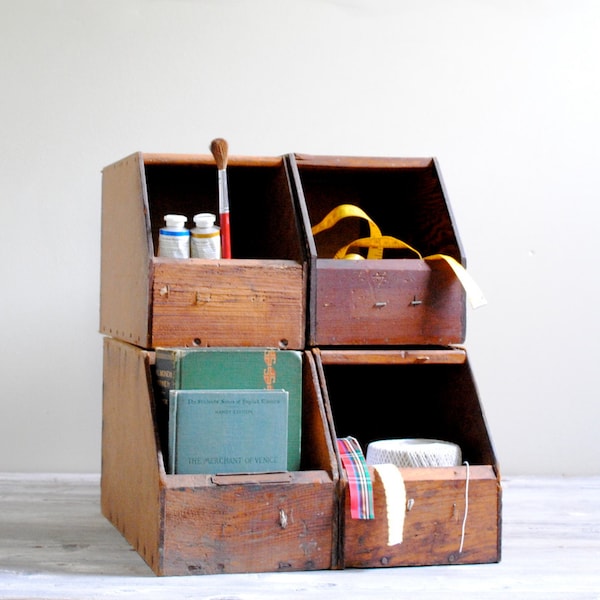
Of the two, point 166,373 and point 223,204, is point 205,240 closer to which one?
point 223,204

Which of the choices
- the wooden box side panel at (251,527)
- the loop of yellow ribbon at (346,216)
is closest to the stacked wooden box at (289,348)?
the wooden box side panel at (251,527)

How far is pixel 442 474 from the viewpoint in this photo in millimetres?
2223

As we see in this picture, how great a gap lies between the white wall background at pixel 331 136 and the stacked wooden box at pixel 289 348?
0.56 m

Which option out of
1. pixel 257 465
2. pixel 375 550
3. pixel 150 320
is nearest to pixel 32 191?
pixel 150 320

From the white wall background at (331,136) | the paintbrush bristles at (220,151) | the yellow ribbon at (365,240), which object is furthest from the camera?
the white wall background at (331,136)

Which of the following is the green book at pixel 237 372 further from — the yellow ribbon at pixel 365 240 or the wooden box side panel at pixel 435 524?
the yellow ribbon at pixel 365 240

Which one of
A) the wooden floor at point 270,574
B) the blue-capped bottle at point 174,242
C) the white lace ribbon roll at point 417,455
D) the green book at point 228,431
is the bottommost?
the wooden floor at point 270,574

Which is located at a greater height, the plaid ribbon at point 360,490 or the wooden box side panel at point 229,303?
the wooden box side panel at point 229,303

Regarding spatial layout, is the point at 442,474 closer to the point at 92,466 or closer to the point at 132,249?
the point at 132,249

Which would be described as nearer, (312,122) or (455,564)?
(455,564)

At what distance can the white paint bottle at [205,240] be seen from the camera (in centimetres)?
234

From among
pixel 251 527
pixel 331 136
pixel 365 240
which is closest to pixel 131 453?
pixel 251 527

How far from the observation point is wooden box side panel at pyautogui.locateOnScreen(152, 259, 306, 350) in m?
2.25

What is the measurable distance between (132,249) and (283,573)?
0.82 meters
